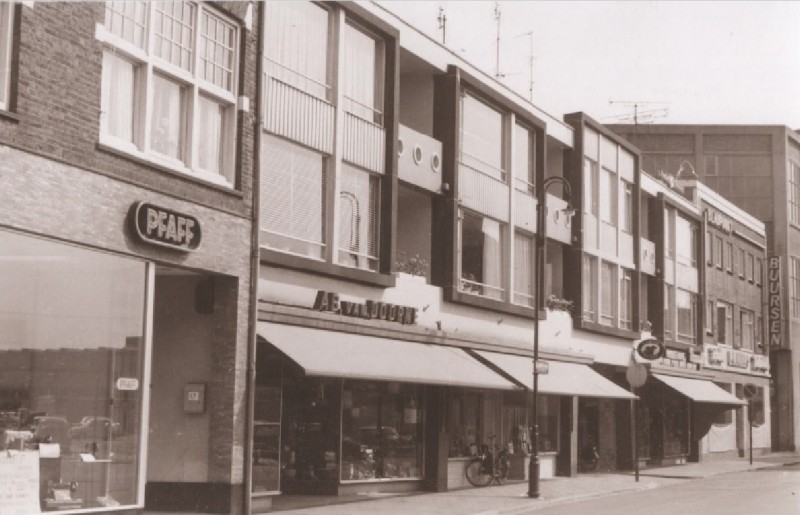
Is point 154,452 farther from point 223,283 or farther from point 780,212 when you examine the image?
point 780,212

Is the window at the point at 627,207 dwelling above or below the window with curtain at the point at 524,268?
above

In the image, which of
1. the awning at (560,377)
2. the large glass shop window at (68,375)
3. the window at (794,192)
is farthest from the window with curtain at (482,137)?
the window at (794,192)

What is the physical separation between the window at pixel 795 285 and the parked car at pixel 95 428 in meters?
51.5

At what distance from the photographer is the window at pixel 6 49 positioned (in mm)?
14336

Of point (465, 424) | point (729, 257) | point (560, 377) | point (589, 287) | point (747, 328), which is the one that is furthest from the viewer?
point (747, 328)

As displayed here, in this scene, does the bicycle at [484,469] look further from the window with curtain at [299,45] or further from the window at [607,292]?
the window at [607,292]

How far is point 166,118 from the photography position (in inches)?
701

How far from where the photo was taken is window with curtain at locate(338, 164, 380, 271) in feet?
77.0

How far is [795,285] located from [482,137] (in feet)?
125

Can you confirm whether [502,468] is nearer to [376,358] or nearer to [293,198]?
[376,358]

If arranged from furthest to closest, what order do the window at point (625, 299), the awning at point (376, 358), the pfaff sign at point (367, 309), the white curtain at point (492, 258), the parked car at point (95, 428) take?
the window at point (625, 299), the white curtain at point (492, 258), the pfaff sign at point (367, 309), the awning at point (376, 358), the parked car at point (95, 428)

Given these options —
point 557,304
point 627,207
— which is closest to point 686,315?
point 627,207

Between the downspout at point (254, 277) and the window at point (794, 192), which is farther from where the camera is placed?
the window at point (794, 192)

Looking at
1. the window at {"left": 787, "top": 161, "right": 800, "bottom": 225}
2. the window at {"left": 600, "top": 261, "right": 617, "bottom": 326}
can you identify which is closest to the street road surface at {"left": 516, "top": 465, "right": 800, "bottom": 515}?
the window at {"left": 600, "top": 261, "right": 617, "bottom": 326}
